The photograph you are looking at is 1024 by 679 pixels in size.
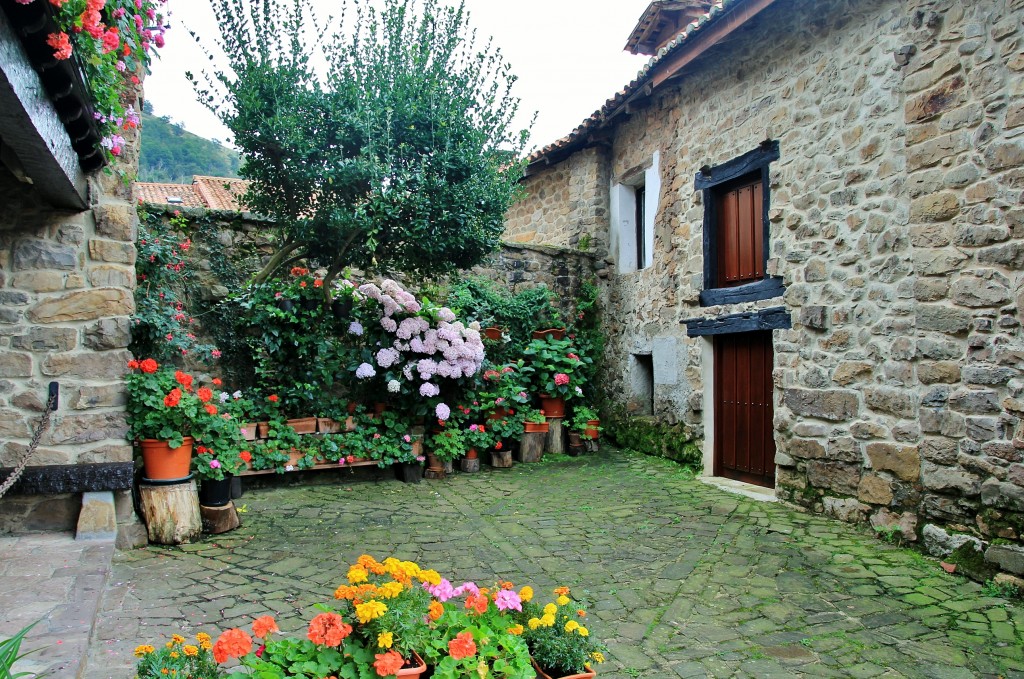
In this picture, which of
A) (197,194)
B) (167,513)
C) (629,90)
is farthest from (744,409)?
(197,194)

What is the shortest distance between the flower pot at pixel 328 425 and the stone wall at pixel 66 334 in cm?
216

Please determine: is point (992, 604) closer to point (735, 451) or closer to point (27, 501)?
point (735, 451)

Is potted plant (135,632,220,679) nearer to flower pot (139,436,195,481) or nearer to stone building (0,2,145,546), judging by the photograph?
stone building (0,2,145,546)

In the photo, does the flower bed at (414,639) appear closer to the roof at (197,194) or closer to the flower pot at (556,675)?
the flower pot at (556,675)

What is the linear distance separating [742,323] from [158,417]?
5111 mm

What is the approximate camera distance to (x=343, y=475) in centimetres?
639

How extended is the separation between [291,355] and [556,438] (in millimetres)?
3403

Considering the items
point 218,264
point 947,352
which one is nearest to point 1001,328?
point 947,352

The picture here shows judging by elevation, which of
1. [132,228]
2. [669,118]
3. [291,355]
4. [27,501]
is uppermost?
[669,118]

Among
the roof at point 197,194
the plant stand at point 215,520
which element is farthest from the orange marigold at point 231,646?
the roof at point 197,194

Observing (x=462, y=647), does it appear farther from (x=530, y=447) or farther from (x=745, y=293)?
(x=530, y=447)

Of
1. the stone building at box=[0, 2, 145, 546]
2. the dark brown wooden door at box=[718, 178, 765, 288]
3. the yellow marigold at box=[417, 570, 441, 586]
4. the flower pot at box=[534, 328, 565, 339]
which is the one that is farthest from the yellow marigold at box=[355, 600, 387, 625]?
the flower pot at box=[534, 328, 565, 339]

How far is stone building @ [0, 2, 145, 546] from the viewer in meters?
3.89

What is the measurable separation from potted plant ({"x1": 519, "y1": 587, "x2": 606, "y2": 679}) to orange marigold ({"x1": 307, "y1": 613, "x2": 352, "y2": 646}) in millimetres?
631
